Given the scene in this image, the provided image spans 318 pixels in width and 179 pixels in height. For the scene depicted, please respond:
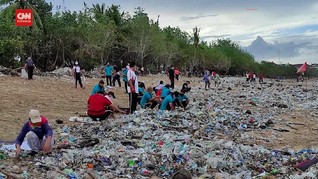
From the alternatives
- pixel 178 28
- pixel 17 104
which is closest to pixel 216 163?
pixel 17 104

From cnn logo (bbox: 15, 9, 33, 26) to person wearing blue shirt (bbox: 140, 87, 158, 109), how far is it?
1725cm

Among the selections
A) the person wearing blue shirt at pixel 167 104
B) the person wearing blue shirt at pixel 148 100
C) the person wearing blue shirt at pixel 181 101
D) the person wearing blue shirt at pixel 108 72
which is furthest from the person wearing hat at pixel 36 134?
the person wearing blue shirt at pixel 108 72

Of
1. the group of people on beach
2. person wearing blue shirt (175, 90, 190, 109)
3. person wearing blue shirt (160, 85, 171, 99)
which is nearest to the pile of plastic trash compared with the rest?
the group of people on beach

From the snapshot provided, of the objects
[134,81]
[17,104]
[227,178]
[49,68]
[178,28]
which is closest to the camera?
[227,178]

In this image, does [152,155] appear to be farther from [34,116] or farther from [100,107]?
[100,107]

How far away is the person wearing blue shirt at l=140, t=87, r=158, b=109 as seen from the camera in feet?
43.2

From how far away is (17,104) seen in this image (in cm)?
1440

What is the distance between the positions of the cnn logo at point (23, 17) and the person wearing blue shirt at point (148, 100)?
1725 centimetres

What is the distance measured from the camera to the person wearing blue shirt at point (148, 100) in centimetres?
1318

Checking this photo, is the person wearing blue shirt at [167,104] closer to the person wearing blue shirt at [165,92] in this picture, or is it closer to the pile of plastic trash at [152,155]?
the person wearing blue shirt at [165,92]

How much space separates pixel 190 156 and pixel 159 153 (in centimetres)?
54

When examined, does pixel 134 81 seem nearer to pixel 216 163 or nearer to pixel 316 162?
pixel 216 163

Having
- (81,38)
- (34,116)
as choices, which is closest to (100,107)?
(34,116)

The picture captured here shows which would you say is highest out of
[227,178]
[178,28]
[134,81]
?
[178,28]
